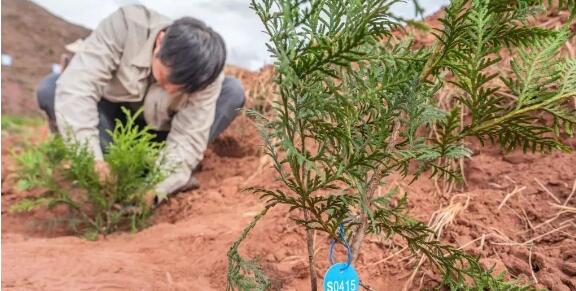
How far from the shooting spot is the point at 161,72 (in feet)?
12.2

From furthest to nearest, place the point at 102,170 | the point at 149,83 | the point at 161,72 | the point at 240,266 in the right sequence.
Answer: the point at 149,83
the point at 161,72
the point at 102,170
the point at 240,266

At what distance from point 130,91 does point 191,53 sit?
27.8 inches

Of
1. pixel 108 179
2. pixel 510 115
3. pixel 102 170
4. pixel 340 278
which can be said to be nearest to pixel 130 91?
pixel 102 170

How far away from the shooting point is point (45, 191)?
3.76 metres

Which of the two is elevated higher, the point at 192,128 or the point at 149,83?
the point at 149,83

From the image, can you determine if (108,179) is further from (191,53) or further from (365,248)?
(365,248)

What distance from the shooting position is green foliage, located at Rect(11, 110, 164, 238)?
299 cm

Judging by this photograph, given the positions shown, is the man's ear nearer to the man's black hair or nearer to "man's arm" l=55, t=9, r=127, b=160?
the man's black hair

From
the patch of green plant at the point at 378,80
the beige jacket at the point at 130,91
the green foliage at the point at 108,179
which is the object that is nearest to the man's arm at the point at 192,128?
the beige jacket at the point at 130,91

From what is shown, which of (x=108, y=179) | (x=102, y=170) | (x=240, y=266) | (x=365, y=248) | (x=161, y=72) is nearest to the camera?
(x=240, y=266)

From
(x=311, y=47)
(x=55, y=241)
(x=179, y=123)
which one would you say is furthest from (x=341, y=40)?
(x=179, y=123)

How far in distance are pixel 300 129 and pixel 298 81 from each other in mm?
136

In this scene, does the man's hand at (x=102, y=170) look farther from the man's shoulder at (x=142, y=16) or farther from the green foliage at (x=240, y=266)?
the green foliage at (x=240, y=266)

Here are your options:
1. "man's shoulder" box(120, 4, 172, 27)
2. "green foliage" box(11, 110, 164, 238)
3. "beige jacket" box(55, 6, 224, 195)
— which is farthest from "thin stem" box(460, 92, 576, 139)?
"man's shoulder" box(120, 4, 172, 27)
